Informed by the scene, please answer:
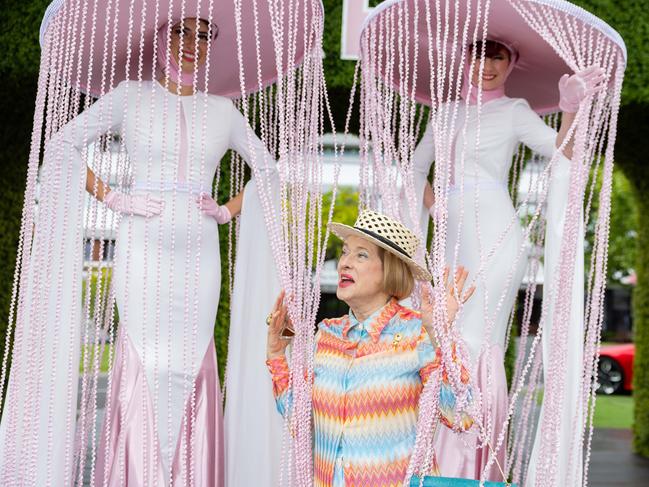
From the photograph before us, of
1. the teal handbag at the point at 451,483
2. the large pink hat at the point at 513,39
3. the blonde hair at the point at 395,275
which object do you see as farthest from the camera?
the large pink hat at the point at 513,39

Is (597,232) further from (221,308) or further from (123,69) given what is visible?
(221,308)

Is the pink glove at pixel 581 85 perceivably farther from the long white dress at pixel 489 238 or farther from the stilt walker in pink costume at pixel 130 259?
the stilt walker in pink costume at pixel 130 259

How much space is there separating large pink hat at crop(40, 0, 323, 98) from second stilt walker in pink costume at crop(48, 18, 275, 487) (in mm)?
90

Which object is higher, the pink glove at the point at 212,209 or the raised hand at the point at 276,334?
the pink glove at the point at 212,209

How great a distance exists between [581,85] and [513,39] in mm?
586

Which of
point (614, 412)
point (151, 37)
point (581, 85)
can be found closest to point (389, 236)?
point (581, 85)

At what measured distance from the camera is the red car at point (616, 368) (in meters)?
13.2

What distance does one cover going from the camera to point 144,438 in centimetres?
317

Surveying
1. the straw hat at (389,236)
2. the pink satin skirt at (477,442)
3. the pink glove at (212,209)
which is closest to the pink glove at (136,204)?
the pink glove at (212,209)

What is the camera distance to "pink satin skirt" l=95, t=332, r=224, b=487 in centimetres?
317

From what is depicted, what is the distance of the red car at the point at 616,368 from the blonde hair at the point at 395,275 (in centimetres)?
1113

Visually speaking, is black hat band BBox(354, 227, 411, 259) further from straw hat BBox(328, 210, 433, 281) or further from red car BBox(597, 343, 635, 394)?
red car BBox(597, 343, 635, 394)

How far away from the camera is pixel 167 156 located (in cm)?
329

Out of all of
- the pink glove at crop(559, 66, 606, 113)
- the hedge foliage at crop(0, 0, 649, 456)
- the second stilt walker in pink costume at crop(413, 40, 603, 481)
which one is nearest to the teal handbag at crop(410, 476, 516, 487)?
the second stilt walker in pink costume at crop(413, 40, 603, 481)
